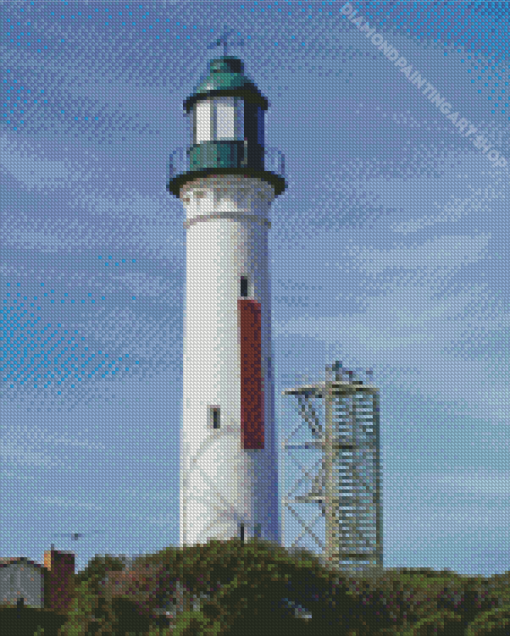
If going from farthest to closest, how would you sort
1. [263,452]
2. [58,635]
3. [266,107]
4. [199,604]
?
[266,107], [263,452], [58,635], [199,604]

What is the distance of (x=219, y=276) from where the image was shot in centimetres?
5603

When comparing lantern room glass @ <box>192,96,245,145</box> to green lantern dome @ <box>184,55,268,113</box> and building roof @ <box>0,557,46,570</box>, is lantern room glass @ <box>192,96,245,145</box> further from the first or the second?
building roof @ <box>0,557,46,570</box>

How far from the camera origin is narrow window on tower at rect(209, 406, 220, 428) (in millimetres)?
54625

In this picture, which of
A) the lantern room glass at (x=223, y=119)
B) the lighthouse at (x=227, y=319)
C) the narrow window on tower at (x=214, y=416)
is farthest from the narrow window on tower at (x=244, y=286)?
the lantern room glass at (x=223, y=119)

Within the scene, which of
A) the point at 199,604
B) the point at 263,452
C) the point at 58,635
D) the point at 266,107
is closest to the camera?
the point at 199,604

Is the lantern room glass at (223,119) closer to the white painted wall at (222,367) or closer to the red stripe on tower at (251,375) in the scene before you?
the white painted wall at (222,367)

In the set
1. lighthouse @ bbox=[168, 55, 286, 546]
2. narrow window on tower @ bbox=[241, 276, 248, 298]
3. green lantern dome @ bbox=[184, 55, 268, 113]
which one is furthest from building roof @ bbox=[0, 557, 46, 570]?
green lantern dome @ bbox=[184, 55, 268, 113]

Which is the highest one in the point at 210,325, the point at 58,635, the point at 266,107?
the point at 266,107

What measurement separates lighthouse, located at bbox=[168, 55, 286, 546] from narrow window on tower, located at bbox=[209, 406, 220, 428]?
0.04 meters

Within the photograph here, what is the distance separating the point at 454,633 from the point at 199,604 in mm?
9087

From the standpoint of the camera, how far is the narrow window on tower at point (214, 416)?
54625 millimetres

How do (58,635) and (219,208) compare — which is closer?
(58,635)

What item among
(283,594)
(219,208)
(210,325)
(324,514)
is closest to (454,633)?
(283,594)

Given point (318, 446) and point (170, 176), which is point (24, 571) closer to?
point (318, 446)
